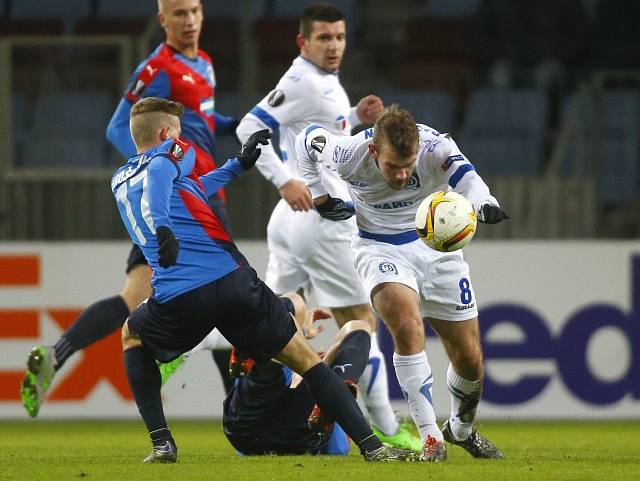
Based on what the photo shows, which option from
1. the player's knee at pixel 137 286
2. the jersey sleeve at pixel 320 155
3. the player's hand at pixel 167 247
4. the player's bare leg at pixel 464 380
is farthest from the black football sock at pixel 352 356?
the player's knee at pixel 137 286

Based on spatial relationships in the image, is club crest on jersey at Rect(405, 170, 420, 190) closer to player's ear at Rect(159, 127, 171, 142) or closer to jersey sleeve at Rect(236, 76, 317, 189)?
player's ear at Rect(159, 127, 171, 142)

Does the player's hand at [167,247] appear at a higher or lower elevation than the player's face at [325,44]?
lower

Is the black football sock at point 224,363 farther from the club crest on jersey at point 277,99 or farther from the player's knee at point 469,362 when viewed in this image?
the player's knee at point 469,362

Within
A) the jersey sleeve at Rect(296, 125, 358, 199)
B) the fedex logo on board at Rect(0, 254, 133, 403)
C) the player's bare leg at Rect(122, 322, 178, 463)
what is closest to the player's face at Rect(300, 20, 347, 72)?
the jersey sleeve at Rect(296, 125, 358, 199)

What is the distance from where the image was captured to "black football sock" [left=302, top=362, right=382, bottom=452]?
5.87 metres

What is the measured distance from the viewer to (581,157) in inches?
430

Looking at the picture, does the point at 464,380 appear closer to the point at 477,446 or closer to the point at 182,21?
the point at 477,446

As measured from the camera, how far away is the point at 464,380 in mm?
6738

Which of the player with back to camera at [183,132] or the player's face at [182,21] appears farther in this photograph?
the player's face at [182,21]

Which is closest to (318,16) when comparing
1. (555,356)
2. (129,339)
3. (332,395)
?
(129,339)

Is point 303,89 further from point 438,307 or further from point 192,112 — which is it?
point 438,307

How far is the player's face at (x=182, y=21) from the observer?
318 inches

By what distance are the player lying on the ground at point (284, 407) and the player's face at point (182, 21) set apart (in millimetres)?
2075

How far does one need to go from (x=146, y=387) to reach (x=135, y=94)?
2273 millimetres
